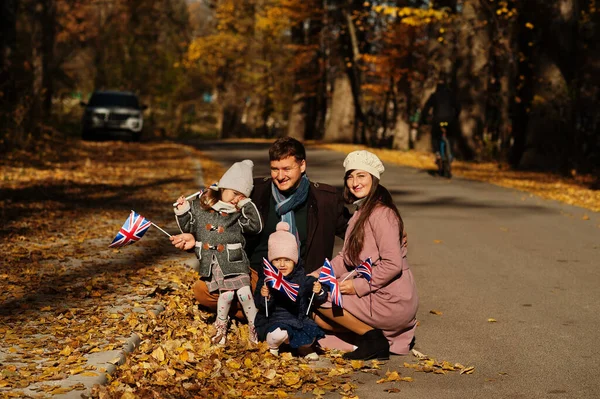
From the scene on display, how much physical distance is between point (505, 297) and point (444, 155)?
1368 cm

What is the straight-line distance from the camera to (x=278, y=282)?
642 cm

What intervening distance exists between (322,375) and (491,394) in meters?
1.10

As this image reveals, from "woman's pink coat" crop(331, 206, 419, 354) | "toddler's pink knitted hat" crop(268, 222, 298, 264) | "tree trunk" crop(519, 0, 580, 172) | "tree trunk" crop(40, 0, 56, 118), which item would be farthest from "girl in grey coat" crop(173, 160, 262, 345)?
"tree trunk" crop(40, 0, 56, 118)

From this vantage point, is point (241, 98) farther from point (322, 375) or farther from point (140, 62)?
point (322, 375)

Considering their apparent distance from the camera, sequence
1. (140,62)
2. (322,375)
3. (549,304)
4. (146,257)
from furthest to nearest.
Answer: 1. (140,62)
2. (146,257)
3. (549,304)
4. (322,375)

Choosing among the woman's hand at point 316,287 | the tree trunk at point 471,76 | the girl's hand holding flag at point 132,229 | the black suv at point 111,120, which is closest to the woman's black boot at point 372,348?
the woman's hand at point 316,287

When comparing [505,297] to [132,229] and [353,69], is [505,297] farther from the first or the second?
[353,69]

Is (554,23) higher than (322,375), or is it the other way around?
(554,23)

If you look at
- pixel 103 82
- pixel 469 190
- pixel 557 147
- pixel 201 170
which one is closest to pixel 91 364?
pixel 469 190

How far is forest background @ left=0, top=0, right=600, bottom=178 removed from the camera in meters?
25.1

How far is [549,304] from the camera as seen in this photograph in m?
8.62

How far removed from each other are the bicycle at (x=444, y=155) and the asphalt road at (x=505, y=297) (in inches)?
174

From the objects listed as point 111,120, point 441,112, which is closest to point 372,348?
point 441,112

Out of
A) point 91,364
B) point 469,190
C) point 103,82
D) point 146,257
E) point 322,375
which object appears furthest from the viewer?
point 103,82
